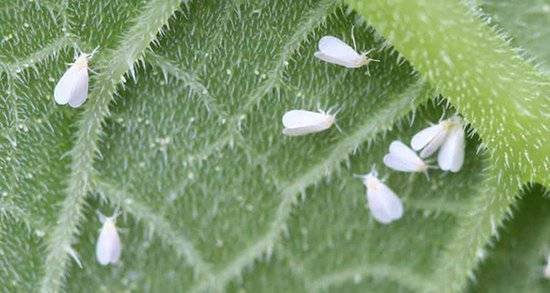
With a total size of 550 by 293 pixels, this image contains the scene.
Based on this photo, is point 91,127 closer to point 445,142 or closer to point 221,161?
point 221,161

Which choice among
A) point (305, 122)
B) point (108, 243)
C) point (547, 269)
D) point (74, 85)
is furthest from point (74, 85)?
point (547, 269)

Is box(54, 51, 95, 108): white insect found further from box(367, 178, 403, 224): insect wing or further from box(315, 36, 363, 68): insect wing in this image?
box(367, 178, 403, 224): insect wing

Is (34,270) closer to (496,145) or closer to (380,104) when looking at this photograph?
(380,104)

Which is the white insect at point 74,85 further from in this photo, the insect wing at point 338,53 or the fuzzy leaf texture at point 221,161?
the insect wing at point 338,53

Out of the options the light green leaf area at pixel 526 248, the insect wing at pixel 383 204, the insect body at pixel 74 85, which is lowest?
the light green leaf area at pixel 526 248

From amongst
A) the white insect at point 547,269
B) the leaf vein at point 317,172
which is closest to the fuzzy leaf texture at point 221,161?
the leaf vein at point 317,172

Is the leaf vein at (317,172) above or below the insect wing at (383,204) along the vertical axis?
above

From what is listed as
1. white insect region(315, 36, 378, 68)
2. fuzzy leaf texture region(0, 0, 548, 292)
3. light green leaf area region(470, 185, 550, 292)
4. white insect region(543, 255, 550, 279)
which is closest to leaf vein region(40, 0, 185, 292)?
fuzzy leaf texture region(0, 0, 548, 292)
